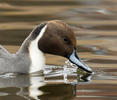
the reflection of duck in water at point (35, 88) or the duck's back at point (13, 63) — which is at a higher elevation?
the duck's back at point (13, 63)

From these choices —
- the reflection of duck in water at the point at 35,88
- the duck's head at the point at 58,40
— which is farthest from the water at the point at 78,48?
the duck's head at the point at 58,40

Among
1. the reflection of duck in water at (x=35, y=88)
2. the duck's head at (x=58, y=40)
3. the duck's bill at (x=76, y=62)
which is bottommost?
the reflection of duck in water at (x=35, y=88)

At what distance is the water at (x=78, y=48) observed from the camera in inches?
286

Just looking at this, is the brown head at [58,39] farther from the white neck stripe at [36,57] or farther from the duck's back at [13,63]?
the duck's back at [13,63]

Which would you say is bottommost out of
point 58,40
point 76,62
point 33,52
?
point 76,62

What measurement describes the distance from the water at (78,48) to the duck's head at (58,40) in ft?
0.73

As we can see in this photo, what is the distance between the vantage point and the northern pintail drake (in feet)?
25.8

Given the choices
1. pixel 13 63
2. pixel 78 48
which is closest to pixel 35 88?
pixel 13 63

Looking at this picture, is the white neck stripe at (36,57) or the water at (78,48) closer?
the water at (78,48)

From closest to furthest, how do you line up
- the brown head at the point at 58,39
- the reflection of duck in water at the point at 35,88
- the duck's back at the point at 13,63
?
the reflection of duck in water at the point at 35,88 → the brown head at the point at 58,39 → the duck's back at the point at 13,63

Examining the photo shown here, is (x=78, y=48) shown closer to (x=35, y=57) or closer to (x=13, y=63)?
(x=35, y=57)

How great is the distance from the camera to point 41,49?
8.09 metres

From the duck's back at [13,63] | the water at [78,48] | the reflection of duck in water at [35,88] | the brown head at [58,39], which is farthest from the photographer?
the duck's back at [13,63]

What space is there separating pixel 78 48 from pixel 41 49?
3.76 feet
